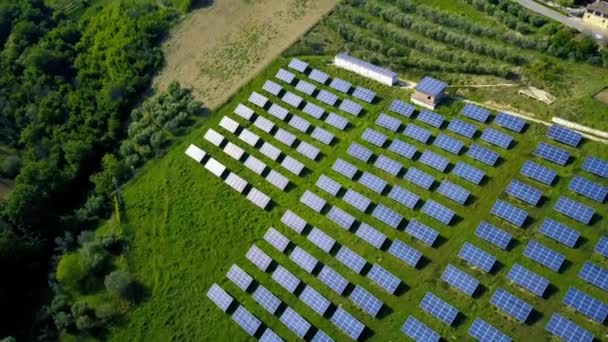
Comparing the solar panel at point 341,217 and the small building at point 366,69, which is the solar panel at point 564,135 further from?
the solar panel at point 341,217

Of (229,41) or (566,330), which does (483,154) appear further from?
(229,41)

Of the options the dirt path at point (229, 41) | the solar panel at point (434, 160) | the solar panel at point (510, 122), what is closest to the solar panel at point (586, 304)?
the solar panel at point (434, 160)

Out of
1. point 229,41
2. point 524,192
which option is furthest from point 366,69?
point 229,41

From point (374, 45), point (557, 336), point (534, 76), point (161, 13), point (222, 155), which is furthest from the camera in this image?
point (161, 13)

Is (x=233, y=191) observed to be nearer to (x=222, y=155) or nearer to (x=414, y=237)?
(x=222, y=155)

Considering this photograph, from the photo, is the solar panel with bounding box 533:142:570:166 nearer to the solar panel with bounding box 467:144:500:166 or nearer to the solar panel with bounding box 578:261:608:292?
the solar panel with bounding box 467:144:500:166

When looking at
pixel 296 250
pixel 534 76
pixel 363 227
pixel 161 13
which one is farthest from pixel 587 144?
pixel 161 13
